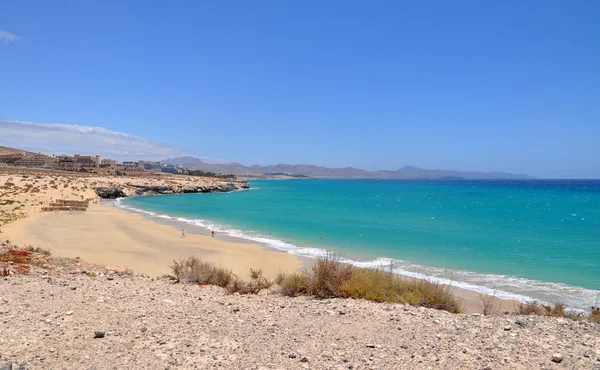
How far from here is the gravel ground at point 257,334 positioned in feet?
15.9

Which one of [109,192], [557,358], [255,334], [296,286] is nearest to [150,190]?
[109,192]

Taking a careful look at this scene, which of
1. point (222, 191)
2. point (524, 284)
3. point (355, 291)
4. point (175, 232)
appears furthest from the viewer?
point (222, 191)

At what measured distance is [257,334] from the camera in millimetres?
5879

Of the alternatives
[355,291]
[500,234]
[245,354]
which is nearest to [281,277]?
[355,291]

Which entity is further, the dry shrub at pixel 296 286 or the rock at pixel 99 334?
the dry shrub at pixel 296 286

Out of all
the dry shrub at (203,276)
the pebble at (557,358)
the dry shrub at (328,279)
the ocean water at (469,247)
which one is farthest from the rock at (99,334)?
the ocean water at (469,247)

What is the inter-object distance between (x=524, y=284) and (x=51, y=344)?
1383cm

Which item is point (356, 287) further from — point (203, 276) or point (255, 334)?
point (203, 276)

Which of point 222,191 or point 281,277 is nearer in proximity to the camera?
point 281,277

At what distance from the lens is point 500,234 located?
26.7 m

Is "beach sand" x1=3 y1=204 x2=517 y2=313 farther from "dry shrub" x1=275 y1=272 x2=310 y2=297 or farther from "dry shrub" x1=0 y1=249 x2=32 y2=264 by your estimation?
"dry shrub" x1=275 y1=272 x2=310 y2=297

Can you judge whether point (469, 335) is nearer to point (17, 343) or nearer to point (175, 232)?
point (17, 343)

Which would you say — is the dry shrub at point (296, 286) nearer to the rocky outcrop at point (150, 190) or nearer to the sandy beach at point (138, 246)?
the sandy beach at point (138, 246)

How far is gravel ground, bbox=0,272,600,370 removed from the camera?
4855 mm
